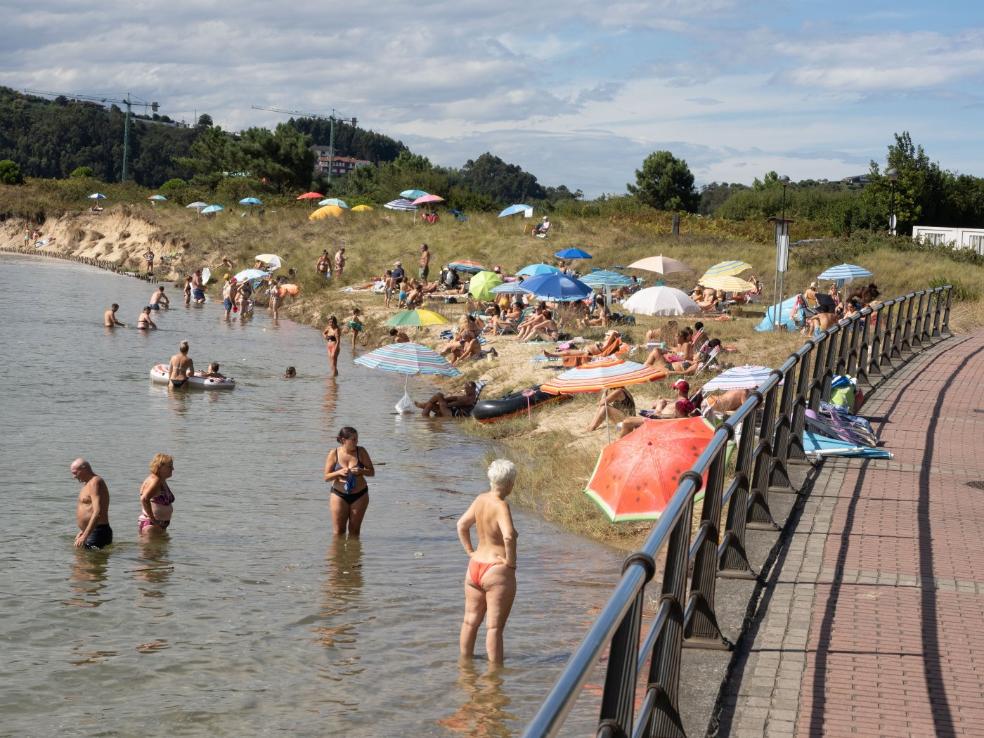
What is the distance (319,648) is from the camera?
10516mm

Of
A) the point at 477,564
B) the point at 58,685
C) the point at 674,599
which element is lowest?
the point at 58,685

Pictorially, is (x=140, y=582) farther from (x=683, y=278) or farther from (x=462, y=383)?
(x=683, y=278)

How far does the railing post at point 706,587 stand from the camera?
568 centimetres

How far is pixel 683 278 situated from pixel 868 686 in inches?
1346

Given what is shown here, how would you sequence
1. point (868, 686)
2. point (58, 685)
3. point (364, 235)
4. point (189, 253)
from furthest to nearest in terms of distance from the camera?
point (189, 253) < point (364, 235) < point (58, 685) < point (868, 686)

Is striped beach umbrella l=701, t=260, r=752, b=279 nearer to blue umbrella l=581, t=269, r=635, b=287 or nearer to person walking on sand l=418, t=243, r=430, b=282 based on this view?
blue umbrella l=581, t=269, r=635, b=287

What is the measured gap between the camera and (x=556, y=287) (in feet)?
92.3

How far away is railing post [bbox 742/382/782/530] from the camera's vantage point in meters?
8.08

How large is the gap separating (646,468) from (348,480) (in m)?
3.58

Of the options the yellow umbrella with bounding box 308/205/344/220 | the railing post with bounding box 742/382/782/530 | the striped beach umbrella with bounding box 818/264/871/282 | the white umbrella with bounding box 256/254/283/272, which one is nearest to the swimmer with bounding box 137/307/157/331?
the white umbrella with bounding box 256/254/283/272

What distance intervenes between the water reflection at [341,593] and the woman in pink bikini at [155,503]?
6.36 ft

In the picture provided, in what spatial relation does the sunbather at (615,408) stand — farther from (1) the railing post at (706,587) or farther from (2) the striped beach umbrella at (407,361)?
(1) the railing post at (706,587)

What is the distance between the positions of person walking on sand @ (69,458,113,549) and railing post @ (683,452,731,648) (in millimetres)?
8698

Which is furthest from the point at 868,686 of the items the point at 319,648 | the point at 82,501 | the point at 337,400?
the point at 337,400
